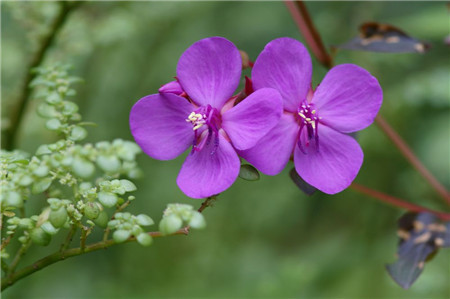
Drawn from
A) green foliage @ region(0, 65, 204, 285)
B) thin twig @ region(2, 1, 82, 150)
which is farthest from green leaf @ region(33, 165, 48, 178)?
thin twig @ region(2, 1, 82, 150)

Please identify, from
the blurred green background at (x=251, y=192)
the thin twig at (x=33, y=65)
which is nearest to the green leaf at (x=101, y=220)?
the thin twig at (x=33, y=65)

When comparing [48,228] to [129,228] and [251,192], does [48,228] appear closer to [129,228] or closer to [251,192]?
[129,228]

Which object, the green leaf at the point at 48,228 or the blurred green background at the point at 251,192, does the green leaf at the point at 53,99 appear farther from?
the blurred green background at the point at 251,192

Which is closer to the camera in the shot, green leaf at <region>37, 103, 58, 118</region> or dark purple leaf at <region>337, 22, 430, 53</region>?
green leaf at <region>37, 103, 58, 118</region>

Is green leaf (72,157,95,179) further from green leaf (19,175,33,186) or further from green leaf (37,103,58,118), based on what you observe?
green leaf (37,103,58,118)

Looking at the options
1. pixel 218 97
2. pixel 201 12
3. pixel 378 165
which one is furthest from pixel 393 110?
pixel 218 97

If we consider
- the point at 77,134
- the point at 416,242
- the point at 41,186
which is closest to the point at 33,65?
the point at 77,134
